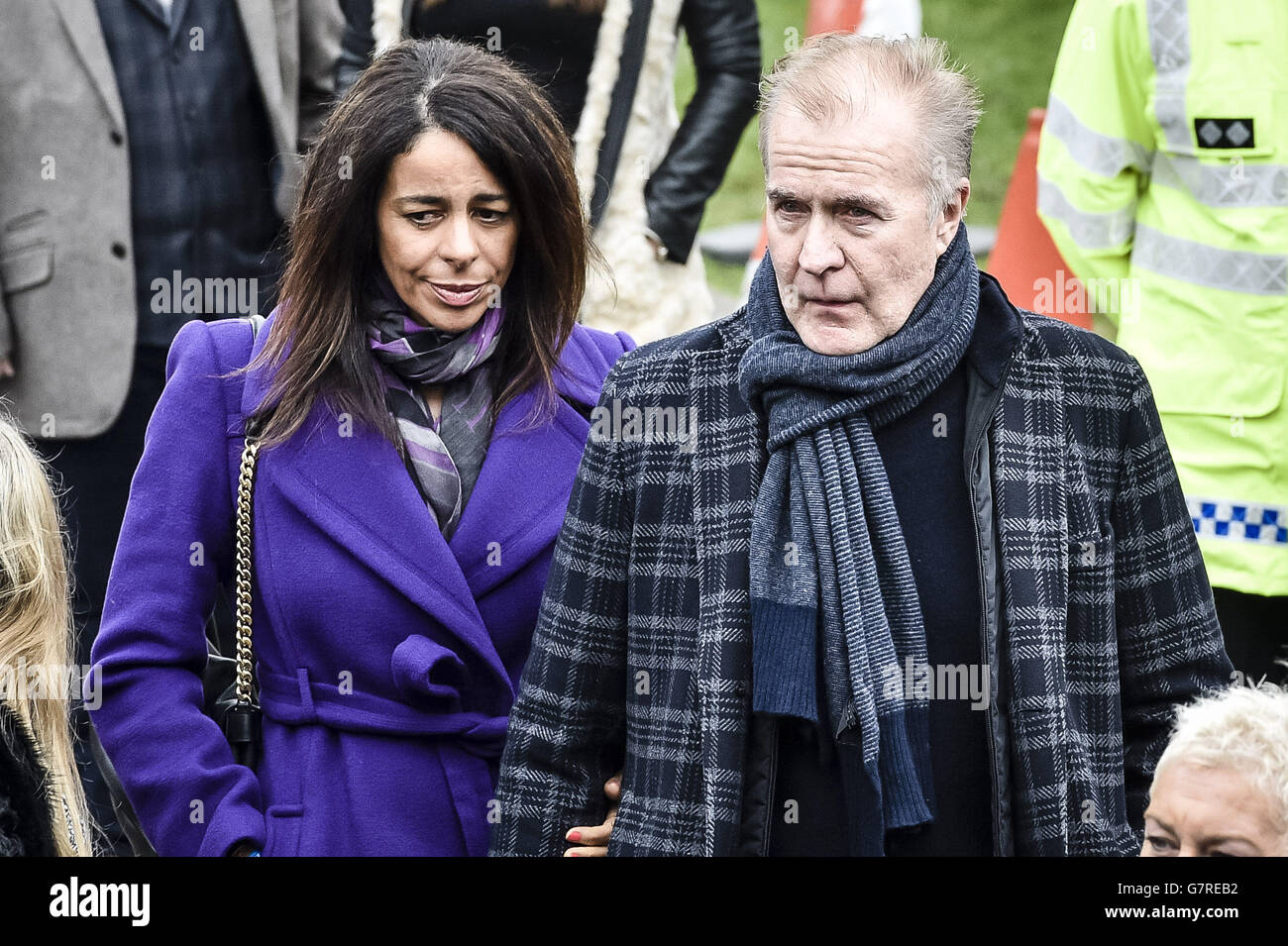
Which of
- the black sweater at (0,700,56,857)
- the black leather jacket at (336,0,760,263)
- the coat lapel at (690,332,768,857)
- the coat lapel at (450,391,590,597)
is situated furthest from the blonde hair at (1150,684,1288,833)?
the black leather jacket at (336,0,760,263)

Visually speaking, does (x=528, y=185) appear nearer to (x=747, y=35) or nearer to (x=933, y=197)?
(x=933, y=197)

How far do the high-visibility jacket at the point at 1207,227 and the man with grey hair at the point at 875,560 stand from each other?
5.14 ft

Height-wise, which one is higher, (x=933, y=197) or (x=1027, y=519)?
(x=933, y=197)

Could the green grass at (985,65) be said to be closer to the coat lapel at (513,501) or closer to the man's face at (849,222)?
the coat lapel at (513,501)

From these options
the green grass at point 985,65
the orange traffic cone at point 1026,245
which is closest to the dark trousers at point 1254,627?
the orange traffic cone at point 1026,245

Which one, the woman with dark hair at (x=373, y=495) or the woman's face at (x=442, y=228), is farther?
the woman's face at (x=442, y=228)

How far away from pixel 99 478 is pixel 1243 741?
2.85 meters

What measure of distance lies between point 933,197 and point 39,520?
1.50 m

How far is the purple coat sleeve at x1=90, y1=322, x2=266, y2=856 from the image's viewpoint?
313 centimetres

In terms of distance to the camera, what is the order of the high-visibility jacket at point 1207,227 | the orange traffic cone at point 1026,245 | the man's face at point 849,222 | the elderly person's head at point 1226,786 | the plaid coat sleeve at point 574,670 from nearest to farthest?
the elderly person's head at point 1226,786
the man's face at point 849,222
the plaid coat sleeve at point 574,670
the high-visibility jacket at point 1207,227
the orange traffic cone at point 1026,245

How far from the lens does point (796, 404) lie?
2.73 meters

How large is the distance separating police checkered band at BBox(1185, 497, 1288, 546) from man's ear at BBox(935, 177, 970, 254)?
1.73 metres

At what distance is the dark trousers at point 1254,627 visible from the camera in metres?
4.35
